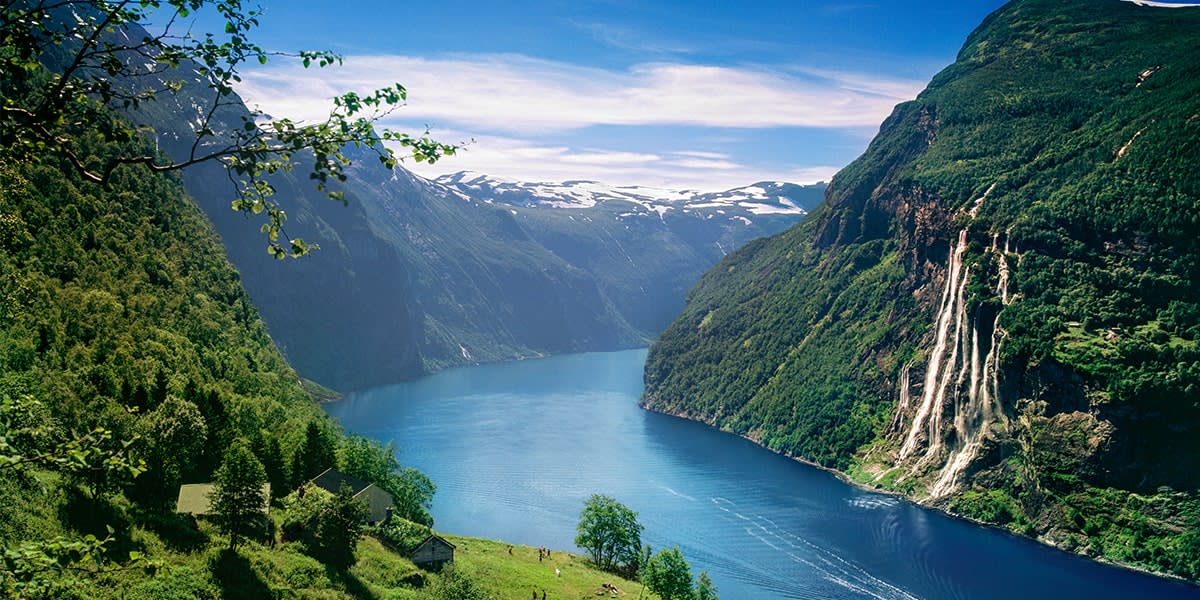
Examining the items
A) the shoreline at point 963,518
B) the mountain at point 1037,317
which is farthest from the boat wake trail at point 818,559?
the mountain at point 1037,317

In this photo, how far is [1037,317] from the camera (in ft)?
392

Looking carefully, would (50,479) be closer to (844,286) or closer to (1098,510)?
(1098,510)

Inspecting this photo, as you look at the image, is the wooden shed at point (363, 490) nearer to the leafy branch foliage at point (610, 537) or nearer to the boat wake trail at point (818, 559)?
the leafy branch foliage at point (610, 537)

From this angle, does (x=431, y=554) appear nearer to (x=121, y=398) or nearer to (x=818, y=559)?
(x=121, y=398)

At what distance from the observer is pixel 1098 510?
10238 centimetres

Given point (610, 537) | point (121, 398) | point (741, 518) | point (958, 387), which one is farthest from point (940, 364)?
point (121, 398)

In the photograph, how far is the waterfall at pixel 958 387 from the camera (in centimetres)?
12362

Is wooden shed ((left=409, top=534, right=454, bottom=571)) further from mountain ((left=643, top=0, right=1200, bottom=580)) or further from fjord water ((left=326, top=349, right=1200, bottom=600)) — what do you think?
mountain ((left=643, top=0, right=1200, bottom=580))

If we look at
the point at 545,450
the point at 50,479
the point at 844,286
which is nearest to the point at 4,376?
the point at 50,479

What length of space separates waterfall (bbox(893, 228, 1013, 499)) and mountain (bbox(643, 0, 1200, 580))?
36 cm

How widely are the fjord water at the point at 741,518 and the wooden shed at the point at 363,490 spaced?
3421 centimetres

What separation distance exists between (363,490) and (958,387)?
9862 cm

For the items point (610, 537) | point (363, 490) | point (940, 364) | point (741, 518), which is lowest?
point (741, 518)

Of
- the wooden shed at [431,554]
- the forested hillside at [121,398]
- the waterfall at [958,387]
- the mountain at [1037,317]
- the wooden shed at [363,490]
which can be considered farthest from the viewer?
the waterfall at [958,387]
